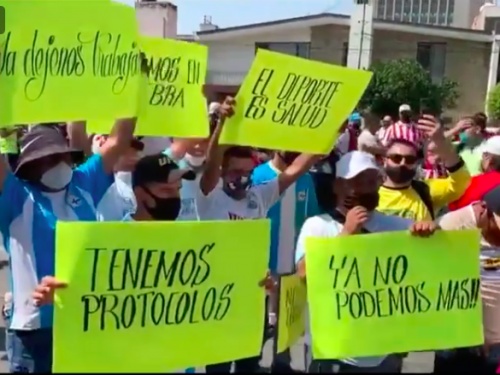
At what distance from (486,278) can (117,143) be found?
1.74 m

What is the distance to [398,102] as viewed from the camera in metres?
36.8

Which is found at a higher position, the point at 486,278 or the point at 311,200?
the point at 311,200

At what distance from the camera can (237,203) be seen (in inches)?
159

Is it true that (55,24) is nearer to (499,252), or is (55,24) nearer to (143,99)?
(143,99)

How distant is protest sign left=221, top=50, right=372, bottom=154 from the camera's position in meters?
3.82

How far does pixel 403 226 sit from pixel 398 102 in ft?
111

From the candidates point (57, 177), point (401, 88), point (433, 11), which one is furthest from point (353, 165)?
point (433, 11)

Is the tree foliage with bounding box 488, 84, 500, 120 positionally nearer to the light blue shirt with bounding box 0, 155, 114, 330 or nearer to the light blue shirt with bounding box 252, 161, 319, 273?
the light blue shirt with bounding box 252, 161, 319, 273

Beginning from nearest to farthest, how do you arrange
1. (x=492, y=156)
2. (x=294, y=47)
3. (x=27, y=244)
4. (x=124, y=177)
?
(x=27, y=244)
(x=124, y=177)
(x=492, y=156)
(x=294, y=47)

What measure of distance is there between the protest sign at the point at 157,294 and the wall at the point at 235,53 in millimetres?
36997

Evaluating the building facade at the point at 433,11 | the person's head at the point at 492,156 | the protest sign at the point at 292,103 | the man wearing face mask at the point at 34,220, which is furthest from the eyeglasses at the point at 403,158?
the building facade at the point at 433,11

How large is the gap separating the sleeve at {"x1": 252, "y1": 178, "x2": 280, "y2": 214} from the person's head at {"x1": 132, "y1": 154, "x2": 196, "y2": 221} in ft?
3.14

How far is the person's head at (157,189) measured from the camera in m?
3.12

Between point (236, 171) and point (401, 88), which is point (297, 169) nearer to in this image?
point (236, 171)
